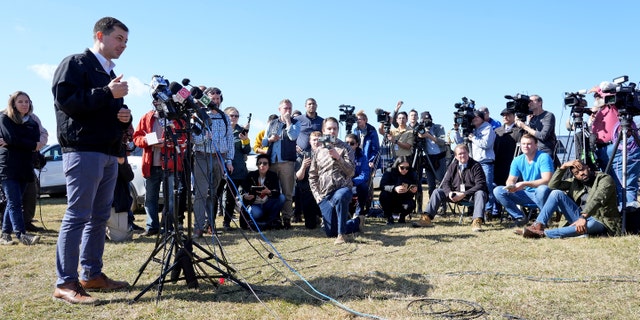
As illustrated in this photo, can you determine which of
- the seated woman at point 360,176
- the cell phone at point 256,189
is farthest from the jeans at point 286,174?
the seated woman at point 360,176

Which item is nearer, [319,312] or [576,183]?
[319,312]

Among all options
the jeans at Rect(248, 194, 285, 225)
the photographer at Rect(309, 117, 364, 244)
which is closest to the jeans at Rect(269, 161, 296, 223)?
the jeans at Rect(248, 194, 285, 225)

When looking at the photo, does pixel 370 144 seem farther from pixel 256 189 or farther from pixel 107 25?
pixel 107 25

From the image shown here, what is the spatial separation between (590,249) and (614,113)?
7.01 feet

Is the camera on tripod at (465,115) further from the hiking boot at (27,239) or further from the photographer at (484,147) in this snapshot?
the hiking boot at (27,239)

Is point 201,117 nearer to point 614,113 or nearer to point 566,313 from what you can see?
point 566,313

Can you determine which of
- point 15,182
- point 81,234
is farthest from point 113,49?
point 15,182

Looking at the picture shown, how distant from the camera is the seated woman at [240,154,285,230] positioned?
22.4ft

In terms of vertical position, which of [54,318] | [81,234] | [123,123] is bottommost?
[54,318]

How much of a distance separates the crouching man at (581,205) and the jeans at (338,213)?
1888mm

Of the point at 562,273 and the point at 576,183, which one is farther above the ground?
the point at 576,183

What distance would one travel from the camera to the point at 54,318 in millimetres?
3070

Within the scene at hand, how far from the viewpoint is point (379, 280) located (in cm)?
385

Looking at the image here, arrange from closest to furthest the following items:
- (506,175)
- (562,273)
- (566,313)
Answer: (566,313), (562,273), (506,175)
